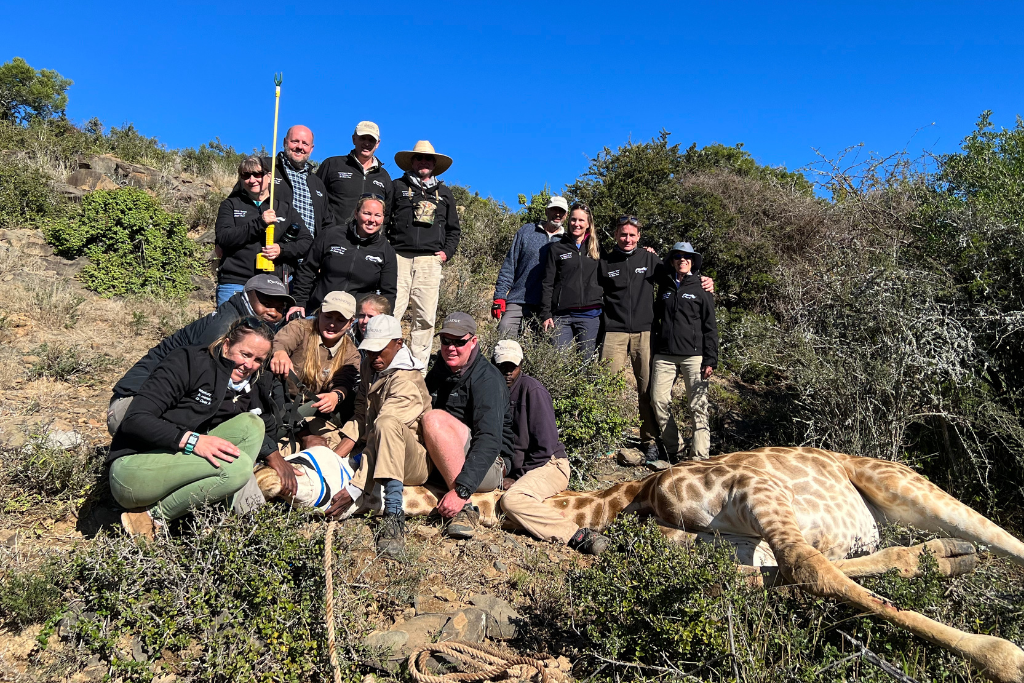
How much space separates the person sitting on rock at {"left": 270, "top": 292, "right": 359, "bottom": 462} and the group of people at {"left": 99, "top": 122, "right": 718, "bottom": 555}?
0.4 inches

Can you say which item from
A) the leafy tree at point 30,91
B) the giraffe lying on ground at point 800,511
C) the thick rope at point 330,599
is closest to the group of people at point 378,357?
the giraffe lying on ground at point 800,511

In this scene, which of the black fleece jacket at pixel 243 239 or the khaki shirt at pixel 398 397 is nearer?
the khaki shirt at pixel 398 397

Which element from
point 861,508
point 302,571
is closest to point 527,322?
point 861,508

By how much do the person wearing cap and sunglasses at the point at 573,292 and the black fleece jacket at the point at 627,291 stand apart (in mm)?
100

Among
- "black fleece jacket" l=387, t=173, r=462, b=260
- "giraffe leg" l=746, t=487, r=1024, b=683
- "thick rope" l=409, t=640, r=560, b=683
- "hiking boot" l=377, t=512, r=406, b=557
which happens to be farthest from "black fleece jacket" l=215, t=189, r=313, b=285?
"giraffe leg" l=746, t=487, r=1024, b=683

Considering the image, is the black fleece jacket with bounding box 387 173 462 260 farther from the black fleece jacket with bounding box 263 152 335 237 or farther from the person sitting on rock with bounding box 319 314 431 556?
the person sitting on rock with bounding box 319 314 431 556

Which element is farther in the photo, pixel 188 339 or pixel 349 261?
pixel 349 261

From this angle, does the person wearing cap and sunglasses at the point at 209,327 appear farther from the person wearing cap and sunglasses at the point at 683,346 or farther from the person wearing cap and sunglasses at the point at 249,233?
the person wearing cap and sunglasses at the point at 683,346

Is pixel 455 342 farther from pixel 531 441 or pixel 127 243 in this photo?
pixel 127 243

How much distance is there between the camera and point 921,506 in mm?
3959

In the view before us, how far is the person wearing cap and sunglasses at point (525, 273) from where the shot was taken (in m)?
6.93

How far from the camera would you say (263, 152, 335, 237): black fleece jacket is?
19.2 feet

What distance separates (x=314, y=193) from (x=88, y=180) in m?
7.95

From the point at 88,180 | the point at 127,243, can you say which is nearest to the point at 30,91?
the point at 88,180
